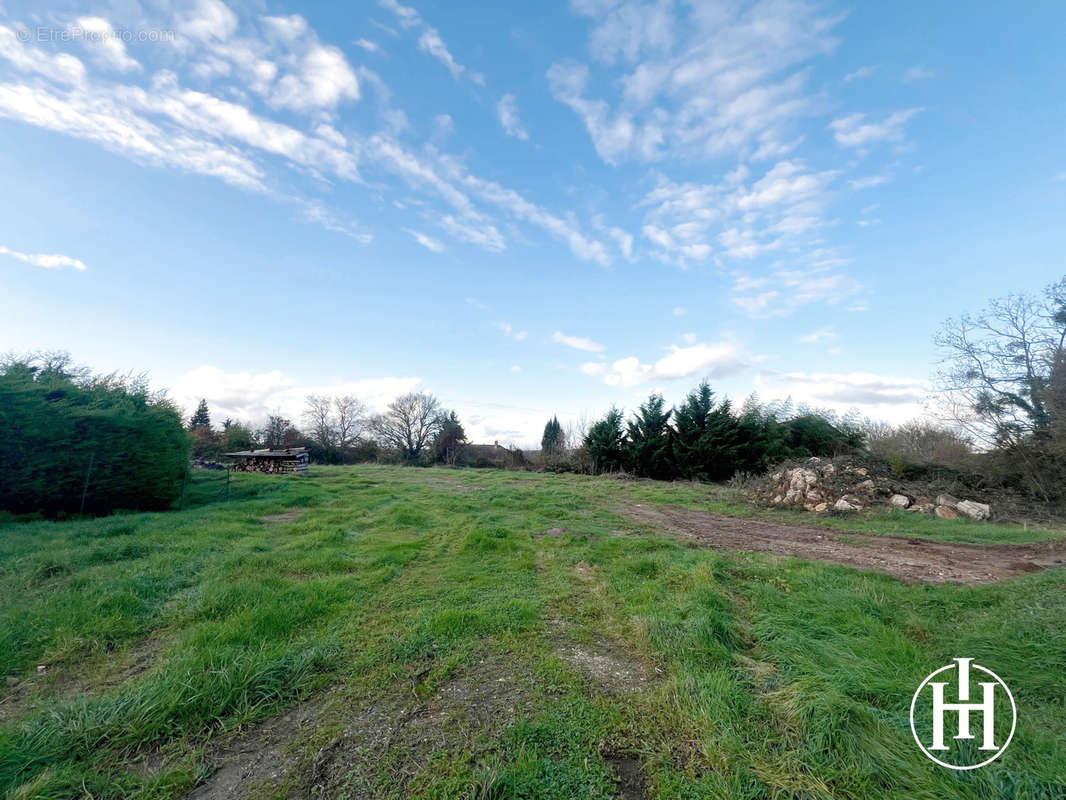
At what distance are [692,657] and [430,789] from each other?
2079 millimetres

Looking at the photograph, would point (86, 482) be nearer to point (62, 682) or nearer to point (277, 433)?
point (62, 682)

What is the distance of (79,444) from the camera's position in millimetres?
8922

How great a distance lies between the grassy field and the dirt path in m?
0.78

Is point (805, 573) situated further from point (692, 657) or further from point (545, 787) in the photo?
point (545, 787)

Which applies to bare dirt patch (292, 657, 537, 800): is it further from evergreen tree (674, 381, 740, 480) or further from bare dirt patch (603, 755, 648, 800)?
evergreen tree (674, 381, 740, 480)

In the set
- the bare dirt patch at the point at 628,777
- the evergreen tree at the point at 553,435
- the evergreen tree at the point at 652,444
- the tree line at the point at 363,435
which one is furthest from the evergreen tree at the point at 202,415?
the bare dirt patch at the point at 628,777

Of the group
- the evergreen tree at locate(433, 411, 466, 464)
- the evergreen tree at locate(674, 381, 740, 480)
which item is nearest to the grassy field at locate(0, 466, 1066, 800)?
the evergreen tree at locate(674, 381, 740, 480)

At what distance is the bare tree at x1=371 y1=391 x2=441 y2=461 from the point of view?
4012cm

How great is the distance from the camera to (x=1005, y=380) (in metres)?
11.7

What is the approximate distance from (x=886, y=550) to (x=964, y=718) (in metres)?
6.03

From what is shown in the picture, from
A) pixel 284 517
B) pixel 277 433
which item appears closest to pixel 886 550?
pixel 284 517

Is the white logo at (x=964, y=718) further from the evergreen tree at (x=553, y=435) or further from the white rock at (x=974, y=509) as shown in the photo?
the evergreen tree at (x=553, y=435)

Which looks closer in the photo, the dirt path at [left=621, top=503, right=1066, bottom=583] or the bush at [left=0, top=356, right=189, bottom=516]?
the dirt path at [left=621, top=503, right=1066, bottom=583]

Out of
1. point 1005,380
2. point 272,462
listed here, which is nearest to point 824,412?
point 1005,380
